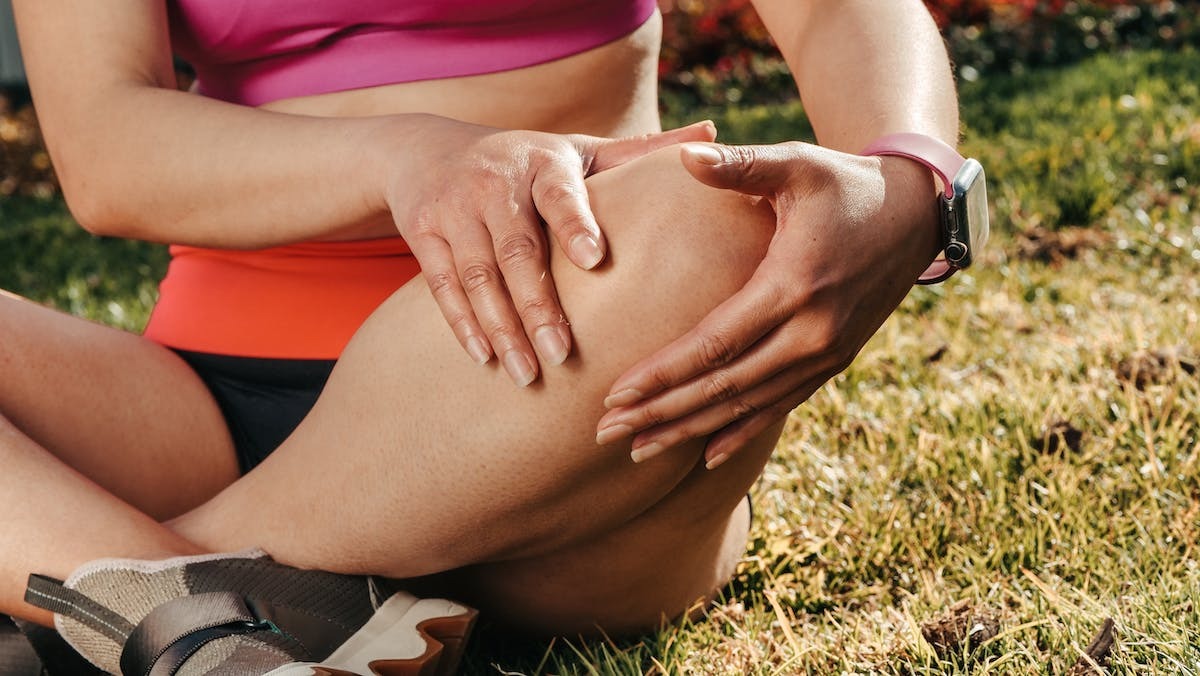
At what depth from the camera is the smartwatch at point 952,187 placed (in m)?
1.29

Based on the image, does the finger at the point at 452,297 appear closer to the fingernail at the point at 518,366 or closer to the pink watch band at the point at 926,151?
the fingernail at the point at 518,366

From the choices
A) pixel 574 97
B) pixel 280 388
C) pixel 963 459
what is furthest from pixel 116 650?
pixel 963 459

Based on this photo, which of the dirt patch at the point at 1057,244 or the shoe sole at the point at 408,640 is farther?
the dirt patch at the point at 1057,244

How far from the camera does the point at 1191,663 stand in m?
1.33

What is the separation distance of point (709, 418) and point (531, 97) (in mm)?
638

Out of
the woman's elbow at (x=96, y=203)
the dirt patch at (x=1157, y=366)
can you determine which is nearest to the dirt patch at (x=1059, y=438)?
the dirt patch at (x=1157, y=366)

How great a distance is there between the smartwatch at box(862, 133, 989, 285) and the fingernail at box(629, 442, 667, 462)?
41cm

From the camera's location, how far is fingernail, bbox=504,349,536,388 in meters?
1.18

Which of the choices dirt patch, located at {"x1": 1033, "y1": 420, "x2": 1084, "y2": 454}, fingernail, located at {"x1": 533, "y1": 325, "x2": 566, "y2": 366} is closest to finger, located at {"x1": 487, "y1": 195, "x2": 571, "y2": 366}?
fingernail, located at {"x1": 533, "y1": 325, "x2": 566, "y2": 366}

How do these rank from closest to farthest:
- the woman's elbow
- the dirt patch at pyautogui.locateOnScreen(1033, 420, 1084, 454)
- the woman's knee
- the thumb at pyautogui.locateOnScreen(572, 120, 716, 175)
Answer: the woman's knee
the thumb at pyautogui.locateOnScreen(572, 120, 716, 175)
the woman's elbow
the dirt patch at pyautogui.locateOnScreen(1033, 420, 1084, 454)

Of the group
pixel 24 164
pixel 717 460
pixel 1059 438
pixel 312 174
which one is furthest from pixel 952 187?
pixel 24 164

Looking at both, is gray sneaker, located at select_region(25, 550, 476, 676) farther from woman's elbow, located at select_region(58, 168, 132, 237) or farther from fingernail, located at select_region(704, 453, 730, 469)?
woman's elbow, located at select_region(58, 168, 132, 237)

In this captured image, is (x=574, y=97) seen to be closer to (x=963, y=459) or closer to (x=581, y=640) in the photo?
(x=581, y=640)

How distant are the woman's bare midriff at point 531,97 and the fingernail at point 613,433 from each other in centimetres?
60
